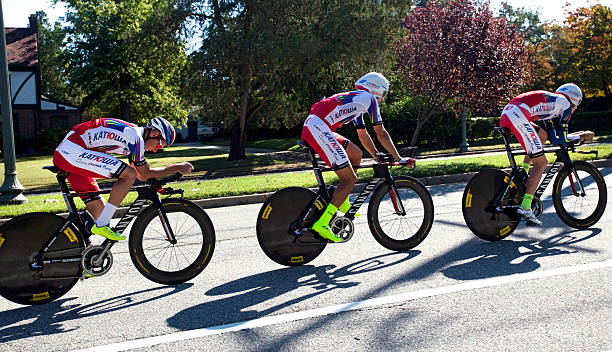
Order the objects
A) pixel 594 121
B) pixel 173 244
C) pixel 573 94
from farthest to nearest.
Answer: pixel 594 121
pixel 573 94
pixel 173 244

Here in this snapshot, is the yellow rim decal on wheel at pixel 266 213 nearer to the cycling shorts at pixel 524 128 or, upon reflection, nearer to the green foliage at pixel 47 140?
the cycling shorts at pixel 524 128

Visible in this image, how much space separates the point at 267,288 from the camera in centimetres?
547

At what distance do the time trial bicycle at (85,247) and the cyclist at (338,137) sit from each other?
1312 mm

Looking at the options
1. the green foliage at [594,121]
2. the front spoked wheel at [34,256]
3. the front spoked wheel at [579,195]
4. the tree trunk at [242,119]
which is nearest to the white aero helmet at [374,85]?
the front spoked wheel at [579,195]

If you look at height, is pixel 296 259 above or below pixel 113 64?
below

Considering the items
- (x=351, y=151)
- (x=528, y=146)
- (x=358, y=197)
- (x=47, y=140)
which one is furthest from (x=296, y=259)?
(x=47, y=140)

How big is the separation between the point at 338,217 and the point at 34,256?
2.94 metres

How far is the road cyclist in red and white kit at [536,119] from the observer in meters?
6.86

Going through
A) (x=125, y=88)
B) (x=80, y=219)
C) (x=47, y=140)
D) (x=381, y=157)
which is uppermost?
(x=125, y=88)

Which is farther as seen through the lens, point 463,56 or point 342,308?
point 463,56

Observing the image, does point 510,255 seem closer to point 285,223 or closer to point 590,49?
point 285,223

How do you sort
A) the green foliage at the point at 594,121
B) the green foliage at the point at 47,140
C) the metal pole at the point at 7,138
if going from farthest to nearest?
the green foliage at the point at 47,140 < the green foliage at the point at 594,121 < the metal pole at the point at 7,138

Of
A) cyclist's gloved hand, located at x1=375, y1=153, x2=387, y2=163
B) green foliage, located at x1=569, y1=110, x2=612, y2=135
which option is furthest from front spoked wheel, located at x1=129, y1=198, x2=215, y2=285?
green foliage, located at x1=569, y1=110, x2=612, y2=135

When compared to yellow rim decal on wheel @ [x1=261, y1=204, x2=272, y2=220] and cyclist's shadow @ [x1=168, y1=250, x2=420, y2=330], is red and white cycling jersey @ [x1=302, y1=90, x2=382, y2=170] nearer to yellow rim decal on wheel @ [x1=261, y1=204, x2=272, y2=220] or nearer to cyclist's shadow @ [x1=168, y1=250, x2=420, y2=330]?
yellow rim decal on wheel @ [x1=261, y1=204, x2=272, y2=220]
